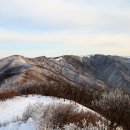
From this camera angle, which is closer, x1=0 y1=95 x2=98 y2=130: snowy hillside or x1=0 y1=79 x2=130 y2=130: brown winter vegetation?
x1=0 y1=95 x2=98 y2=130: snowy hillside

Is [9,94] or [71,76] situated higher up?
[9,94]

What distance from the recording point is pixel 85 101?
45.8 metres

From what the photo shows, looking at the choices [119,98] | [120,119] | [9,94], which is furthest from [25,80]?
[120,119]

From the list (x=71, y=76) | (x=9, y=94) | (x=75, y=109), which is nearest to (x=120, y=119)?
(x=75, y=109)

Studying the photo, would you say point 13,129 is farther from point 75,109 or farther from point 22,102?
point 22,102

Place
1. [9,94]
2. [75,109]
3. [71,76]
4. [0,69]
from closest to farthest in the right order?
[75,109]
[9,94]
[0,69]
[71,76]

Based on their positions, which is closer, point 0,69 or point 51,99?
point 51,99

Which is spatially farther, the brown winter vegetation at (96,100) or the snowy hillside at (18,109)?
the brown winter vegetation at (96,100)

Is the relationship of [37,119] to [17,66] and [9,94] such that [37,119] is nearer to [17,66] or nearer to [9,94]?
[9,94]

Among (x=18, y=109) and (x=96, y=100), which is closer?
(x=18, y=109)

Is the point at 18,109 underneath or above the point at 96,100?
above

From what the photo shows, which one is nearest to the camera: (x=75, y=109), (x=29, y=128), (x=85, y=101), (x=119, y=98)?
(x=29, y=128)

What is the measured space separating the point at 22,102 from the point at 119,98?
19.3 meters

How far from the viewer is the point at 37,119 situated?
27.8 m
